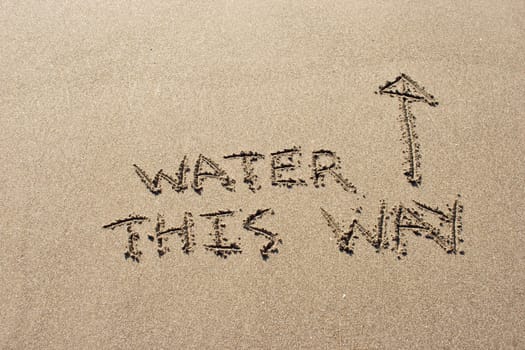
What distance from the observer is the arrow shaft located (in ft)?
8.55

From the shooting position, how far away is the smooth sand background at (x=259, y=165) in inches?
88.6

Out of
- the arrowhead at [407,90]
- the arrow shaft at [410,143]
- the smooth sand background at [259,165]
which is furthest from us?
the arrowhead at [407,90]

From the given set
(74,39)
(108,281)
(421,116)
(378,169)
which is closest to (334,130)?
(378,169)

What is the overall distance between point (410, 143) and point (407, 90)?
38 centimetres

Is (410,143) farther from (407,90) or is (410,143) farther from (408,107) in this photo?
(407,90)

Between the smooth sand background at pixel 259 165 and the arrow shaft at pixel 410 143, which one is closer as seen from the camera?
the smooth sand background at pixel 259 165

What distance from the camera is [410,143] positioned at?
2711 mm

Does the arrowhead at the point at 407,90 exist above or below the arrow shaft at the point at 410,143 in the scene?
above

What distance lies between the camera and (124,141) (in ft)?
8.98

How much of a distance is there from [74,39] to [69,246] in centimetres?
144

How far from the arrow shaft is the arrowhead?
0.16 feet

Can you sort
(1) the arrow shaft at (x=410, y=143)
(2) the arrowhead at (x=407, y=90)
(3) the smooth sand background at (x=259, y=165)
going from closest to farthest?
(3) the smooth sand background at (x=259, y=165) → (1) the arrow shaft at (x=410, y=143) → (2) the arrowhead at (x=407, y=90)

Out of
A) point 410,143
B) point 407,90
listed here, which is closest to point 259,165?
point 410,143

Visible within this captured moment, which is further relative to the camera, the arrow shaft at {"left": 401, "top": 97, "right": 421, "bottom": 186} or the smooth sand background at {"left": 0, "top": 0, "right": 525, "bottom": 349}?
the arrow shaft at {"left": 401, "top": 97, "right": 421, "bottom": 186}
